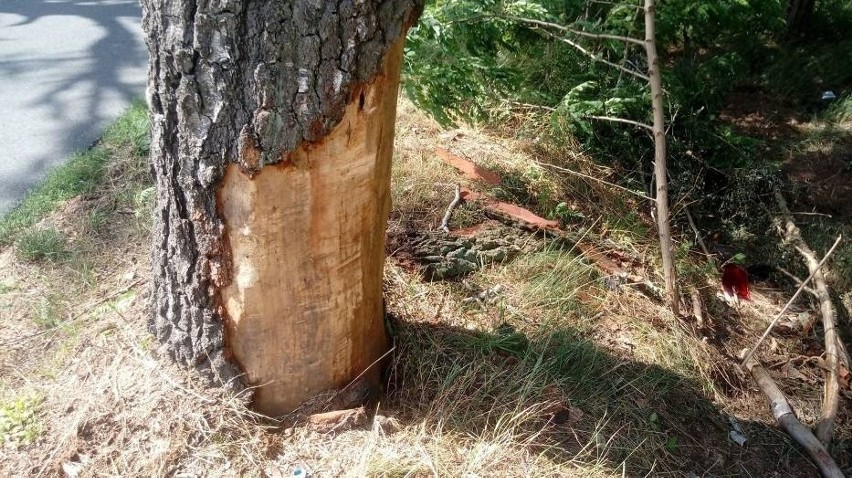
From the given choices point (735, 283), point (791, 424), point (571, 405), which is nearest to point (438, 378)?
point (571, 405)

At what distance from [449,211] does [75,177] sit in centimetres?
217

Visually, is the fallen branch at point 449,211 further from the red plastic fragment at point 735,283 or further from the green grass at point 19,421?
the green grass at point 19,421

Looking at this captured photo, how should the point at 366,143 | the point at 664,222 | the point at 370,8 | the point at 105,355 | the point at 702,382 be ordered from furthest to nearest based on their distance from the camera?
the point at 664,222
the point at 702,382
the point at 105,355
the point at 366,143
the point at 370,8

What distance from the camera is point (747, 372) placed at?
11.6 feet

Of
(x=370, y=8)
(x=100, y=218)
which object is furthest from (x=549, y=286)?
(x=100, y=218)

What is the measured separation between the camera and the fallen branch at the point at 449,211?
3744mm

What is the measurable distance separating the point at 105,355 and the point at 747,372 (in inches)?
119

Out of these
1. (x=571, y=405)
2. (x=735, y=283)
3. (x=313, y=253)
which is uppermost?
(x=313, y=253)

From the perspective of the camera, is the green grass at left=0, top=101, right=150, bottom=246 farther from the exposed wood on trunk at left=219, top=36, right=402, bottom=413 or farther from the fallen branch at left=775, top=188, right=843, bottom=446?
the fallen branch at left=775, top=188, right=843, bottom=446

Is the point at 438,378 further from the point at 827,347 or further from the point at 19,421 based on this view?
the point at 827,347

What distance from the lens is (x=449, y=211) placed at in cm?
386

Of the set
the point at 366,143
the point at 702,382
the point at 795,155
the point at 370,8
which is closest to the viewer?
the point at 370,8

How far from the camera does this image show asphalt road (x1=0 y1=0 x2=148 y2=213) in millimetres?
4398

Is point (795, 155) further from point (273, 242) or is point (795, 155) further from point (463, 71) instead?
point (273, 242)
